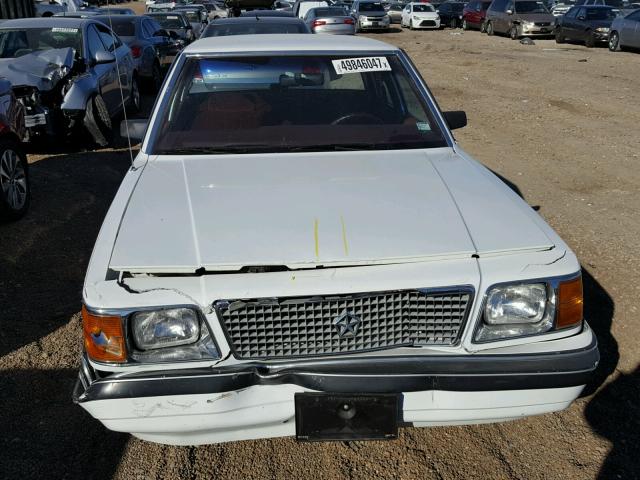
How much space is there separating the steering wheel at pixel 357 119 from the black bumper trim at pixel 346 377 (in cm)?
178

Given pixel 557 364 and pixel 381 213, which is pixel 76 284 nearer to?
pixel 381 213

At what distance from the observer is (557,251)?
2.53 metres

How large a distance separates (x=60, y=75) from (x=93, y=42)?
1351 millimetres

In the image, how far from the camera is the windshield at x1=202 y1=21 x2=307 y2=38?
897cm

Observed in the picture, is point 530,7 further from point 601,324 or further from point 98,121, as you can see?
point 601,324

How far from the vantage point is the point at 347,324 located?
235 cm

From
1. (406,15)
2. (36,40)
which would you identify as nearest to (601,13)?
(406,15)

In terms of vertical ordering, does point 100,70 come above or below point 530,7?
above

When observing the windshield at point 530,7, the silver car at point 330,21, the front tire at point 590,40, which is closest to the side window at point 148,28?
the silver car at point 330,21

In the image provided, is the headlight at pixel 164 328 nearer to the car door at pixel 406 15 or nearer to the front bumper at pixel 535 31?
the front bumper at pixel 535 31

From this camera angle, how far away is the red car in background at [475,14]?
2988 centimetres

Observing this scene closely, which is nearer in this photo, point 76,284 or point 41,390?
point 41,390

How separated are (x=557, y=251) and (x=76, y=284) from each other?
3.37 meters

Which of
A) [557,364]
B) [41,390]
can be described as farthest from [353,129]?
[41,390]
